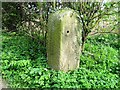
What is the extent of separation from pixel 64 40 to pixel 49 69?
1.90 feet

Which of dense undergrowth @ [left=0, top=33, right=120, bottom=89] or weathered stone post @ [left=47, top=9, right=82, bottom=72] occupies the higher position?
weathered stone post @ [left=47, top=9, right=82, bottom=72]

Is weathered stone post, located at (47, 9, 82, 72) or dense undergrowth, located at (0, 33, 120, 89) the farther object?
weathered stone post, located at (47, 9, 82, 72)

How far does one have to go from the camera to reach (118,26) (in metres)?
5.03

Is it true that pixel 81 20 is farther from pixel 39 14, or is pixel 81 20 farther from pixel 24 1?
pixel 24 1

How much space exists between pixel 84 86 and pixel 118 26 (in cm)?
177

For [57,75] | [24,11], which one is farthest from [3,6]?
[57,75]

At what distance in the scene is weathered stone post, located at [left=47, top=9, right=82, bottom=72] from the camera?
13.1 feet

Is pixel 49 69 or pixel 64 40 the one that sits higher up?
pixel 64 40

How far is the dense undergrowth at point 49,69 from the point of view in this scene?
3879 mm

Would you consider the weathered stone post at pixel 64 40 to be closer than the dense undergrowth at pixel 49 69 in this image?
No

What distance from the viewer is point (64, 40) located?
4.03m

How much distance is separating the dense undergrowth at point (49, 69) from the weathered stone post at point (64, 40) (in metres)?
0.15

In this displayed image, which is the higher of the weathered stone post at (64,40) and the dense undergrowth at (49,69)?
the weathered stone post at (64,40)

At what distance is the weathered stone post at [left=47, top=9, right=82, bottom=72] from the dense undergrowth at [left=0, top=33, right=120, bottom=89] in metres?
0.15
